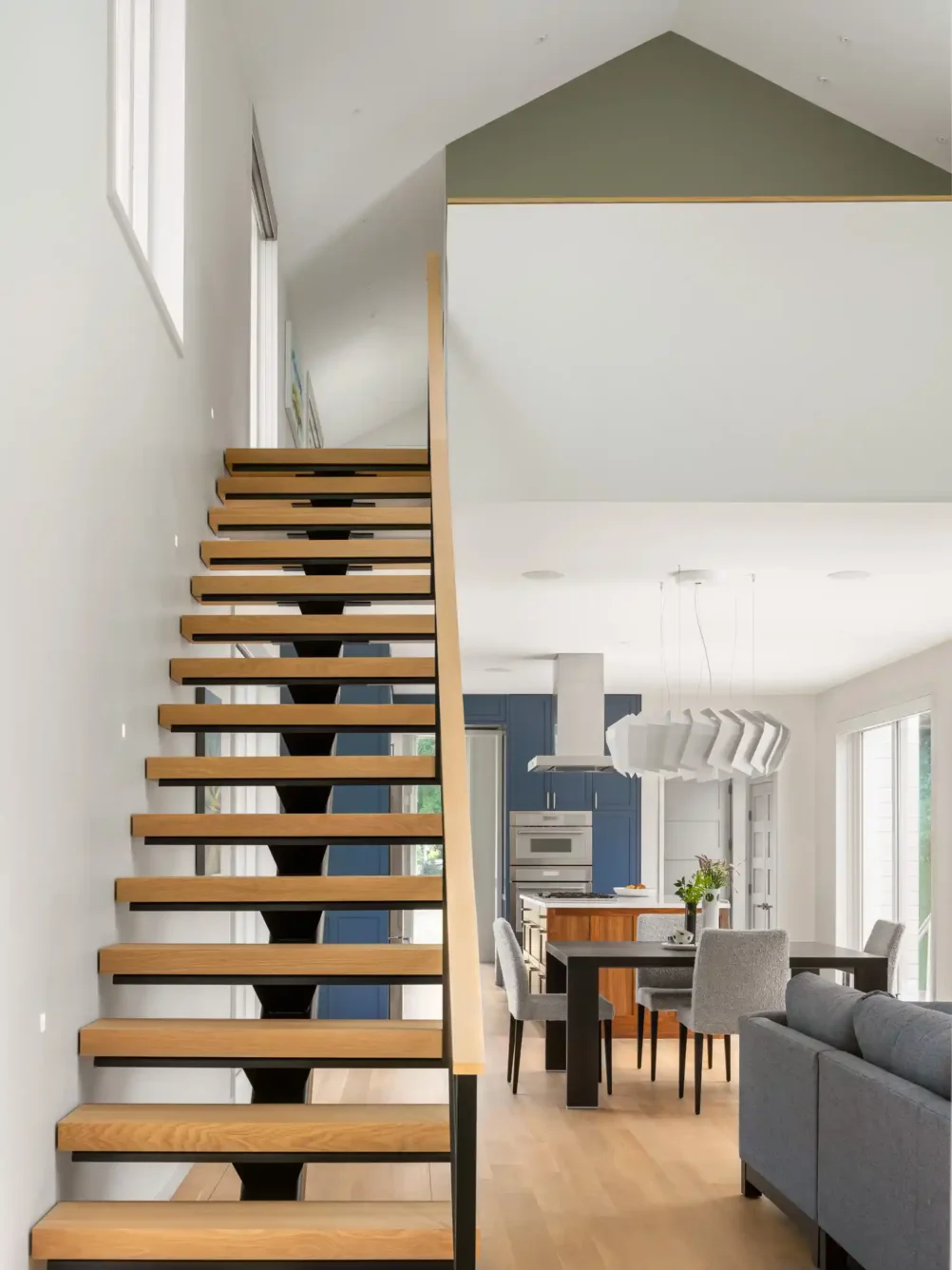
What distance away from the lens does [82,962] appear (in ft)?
10.4

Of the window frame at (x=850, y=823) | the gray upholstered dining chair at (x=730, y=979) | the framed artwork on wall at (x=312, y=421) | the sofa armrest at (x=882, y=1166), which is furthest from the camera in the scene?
the window frame at (x=850, y=823)

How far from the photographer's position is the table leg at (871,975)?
6973 millimetres

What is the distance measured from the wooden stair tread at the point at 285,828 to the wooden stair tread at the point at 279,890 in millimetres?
151

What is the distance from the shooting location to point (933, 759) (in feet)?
31.4

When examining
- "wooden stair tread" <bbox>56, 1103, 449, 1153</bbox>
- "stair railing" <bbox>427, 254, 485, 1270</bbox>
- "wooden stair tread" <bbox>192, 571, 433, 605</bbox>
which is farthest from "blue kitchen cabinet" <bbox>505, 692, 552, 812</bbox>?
"wooden stair tread" <bbox>56, 1103, 449, 1153</bbox>

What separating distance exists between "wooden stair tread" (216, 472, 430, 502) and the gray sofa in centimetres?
244

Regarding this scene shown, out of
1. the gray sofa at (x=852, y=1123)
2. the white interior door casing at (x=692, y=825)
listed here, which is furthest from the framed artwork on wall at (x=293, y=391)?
the white interior door casing at (x=692, y=825)

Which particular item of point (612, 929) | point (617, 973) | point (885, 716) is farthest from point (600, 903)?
point (885, 716)

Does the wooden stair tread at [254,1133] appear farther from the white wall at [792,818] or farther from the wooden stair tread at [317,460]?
the white wall at [792,818]

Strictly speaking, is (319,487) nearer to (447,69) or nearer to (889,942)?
(447,69)

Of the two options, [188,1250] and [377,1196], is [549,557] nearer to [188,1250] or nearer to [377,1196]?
[377,1196]

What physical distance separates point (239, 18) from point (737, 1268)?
5.36 m

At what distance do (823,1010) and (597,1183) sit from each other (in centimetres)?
134

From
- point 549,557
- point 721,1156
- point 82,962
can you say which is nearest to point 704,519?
point 549,557
